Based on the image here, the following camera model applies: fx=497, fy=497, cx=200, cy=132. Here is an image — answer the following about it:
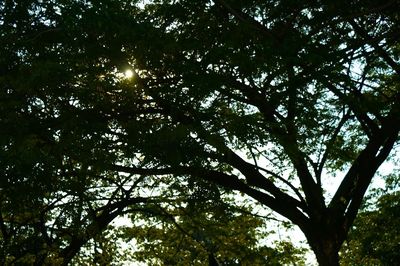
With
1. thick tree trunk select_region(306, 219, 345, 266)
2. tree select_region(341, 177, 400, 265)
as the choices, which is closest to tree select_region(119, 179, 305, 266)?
thick tree trunk select_region(306, 219, 345, 266)

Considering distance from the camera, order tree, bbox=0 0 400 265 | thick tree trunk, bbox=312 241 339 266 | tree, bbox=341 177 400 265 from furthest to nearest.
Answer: tree, bbox=341 177 400 265, thick tree trunk, bbox=312 241 339 266, tree, bbox=0 0 400 265

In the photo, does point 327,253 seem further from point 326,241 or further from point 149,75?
point 149,75

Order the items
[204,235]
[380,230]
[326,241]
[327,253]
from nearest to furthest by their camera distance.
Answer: [327,253] → [326,241] → [204,235] → [380,230]

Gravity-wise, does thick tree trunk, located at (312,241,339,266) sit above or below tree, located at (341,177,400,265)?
below

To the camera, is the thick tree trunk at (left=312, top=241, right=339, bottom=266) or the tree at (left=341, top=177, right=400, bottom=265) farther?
the tree at (left=341, top=177, right=400, bottom=265)

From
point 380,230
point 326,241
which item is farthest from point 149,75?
point 380,230

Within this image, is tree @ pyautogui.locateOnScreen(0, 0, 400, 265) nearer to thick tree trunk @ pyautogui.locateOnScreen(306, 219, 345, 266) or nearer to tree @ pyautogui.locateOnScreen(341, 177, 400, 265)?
thick tree trunk @ pyautogui.locateOnScreen(306, 219, 345, 266)

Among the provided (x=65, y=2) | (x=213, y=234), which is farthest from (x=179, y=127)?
(x=213, y=234)

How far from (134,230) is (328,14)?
51.2ft

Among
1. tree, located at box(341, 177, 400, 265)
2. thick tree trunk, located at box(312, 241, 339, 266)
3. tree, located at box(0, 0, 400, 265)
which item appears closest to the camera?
tree, located at box(0, 0, 400, 265)

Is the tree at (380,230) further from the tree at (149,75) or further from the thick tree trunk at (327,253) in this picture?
the tree at (149,75)

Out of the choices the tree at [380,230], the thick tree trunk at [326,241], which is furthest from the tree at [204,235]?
the tree at [380,230]

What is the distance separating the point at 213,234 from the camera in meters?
14.8

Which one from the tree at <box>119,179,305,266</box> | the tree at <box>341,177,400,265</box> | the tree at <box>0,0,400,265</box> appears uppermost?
the tree at <box>341,177,400,265</box>
